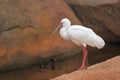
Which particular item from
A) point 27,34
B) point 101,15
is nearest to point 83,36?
point 27,34

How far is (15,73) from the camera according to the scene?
10742 millimetres

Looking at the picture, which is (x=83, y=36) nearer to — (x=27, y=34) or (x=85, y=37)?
(x=85, y=37)

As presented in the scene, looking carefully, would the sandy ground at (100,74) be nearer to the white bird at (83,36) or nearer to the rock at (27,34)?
the white bird at (83,36)

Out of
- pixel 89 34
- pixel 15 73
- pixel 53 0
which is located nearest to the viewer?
pixel 89 34

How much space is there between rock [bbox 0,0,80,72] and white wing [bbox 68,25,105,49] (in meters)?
2.43

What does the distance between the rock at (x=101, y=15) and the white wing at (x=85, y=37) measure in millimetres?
3881

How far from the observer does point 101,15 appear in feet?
41.7

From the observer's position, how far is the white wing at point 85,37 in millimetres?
8500

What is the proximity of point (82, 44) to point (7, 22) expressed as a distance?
285 cm

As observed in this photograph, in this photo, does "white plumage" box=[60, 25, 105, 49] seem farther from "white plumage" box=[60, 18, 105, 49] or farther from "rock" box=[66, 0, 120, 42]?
"rock" box=[66, 0, 120, 42]

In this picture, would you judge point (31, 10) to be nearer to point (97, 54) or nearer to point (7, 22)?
point (7, 22)

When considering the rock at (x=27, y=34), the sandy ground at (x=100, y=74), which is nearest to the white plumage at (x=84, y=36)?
the sandy ground at (x=100, y=74)

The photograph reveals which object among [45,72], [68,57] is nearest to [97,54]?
[68,57]

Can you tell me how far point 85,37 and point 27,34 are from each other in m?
2.88
